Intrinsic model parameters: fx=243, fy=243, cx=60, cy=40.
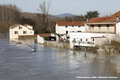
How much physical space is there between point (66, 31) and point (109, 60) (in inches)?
1105

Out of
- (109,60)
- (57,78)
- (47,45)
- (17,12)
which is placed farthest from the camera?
(17,12)

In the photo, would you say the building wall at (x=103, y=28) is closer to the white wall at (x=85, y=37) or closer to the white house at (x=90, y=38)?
the white house at (x=90, y=38)

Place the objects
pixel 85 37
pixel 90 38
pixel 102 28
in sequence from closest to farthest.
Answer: pixel 90 38, pixel 85 37, pixel 102 28

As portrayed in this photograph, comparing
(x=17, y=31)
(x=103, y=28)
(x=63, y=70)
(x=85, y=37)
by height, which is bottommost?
(x=63, y=70)

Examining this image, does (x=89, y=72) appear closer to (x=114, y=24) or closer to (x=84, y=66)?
(x=84, y=66)

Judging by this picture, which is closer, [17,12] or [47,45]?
[47,45]

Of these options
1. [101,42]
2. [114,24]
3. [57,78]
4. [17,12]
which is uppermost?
[17,12]

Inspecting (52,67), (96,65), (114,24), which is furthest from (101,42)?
(52,67)

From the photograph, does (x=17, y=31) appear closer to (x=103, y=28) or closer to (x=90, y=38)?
(x=103, y=28)

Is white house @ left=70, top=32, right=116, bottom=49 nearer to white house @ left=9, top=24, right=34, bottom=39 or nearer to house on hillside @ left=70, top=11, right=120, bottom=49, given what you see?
house on hillside @ left=70, top=11, right=120, bottom=49

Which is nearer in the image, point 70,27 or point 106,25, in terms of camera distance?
point 106,25

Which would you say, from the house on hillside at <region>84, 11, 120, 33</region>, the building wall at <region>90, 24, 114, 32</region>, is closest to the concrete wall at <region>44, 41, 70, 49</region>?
the house on hillside at <region>84, 11, 120, 33</region>

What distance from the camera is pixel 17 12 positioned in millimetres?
100562

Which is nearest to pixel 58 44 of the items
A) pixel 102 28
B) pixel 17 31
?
pixel 102 28
